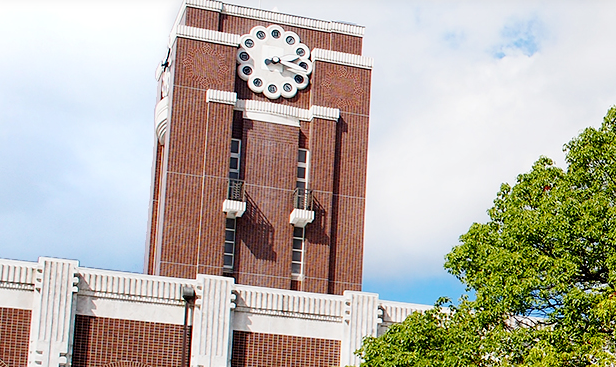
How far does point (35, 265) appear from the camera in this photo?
114 ft

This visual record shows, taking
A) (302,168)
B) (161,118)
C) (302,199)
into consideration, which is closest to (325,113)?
(302,168)

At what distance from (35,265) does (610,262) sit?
18694 mm

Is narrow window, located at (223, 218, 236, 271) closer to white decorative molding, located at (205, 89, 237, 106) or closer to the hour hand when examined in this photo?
white decorative molding, located at (205, 89, 237, 106)

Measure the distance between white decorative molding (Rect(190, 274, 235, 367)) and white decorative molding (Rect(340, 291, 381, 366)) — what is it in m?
4.08

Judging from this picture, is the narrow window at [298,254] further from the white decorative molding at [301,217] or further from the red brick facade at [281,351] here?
the red brick facade at [281,351]

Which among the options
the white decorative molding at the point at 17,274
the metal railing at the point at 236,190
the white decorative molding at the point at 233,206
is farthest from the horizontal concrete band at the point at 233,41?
the white decorative molding at the point at 17,274

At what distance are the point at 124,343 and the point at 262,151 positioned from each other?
12.0 meters

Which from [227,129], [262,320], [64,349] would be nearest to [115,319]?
[64,349]

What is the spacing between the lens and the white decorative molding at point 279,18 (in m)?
45.9

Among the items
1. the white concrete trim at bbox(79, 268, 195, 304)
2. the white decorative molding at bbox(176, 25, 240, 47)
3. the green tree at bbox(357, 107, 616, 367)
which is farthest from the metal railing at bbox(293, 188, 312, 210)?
the green tree at bbox(357, 107, 616, 367)

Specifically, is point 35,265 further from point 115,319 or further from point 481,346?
point 481,346

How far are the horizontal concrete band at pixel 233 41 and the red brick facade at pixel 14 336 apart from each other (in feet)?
50.2

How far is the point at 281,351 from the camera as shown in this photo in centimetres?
3681

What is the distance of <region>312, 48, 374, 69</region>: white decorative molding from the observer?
152 ft
